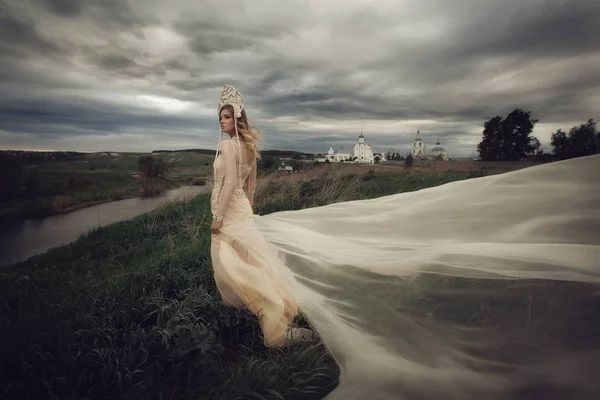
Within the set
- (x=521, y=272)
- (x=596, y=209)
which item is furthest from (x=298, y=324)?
(x=596, y=209)

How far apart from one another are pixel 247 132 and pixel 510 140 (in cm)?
1400

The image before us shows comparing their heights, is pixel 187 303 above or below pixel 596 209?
below

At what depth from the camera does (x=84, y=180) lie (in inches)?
228

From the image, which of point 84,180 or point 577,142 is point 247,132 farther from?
point 577,142

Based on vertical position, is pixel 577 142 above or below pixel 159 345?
above

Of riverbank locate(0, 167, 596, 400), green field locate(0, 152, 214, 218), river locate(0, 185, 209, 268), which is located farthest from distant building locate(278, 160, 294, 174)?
riverbank locate(0, 167, 596, 400)

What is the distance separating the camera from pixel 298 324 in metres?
3.49

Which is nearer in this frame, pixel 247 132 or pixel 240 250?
pixel 240 250

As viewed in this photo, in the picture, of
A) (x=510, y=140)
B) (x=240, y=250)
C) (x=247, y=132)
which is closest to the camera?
(x=240, y=250)

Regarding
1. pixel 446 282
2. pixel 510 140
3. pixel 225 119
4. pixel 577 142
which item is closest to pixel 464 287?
pixel 446 282

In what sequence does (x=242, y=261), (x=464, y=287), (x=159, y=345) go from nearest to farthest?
(x=464, y=287)
(x=159, y=345)
(x=242, y=261)

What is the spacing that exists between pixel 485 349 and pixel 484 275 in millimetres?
513

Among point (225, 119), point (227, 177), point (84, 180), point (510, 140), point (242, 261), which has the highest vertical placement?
point (510, 140)

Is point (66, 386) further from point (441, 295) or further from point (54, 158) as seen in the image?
point (54, 158)
